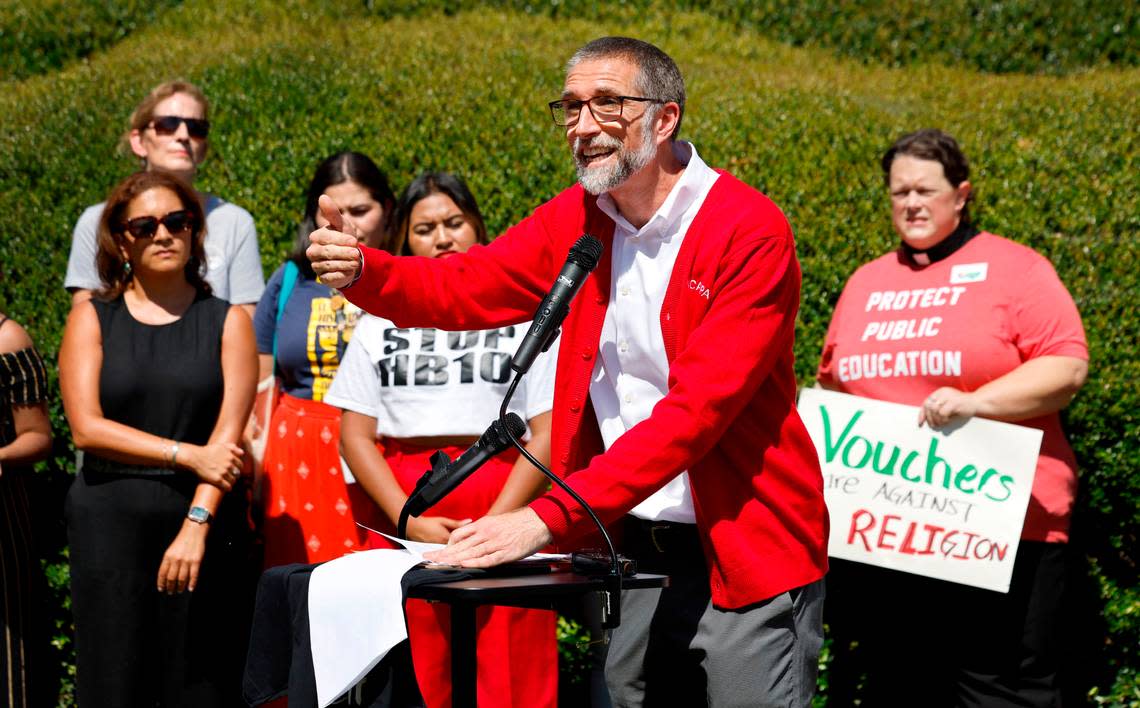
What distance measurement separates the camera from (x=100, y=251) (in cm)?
502

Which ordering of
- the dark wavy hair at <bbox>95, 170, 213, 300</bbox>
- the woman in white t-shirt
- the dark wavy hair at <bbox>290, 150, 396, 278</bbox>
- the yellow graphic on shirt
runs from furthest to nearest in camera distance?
the dark wavy hair at <bbox>290, 150, 396, 278</bbox> < the yellow graphic on shirt < the dark wavy hair at <bbox>95, 170, 213, 300</bbox> < the woman in white t-shirt

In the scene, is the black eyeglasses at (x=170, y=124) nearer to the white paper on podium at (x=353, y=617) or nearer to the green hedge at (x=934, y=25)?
the white paper on podium at (x=353, y=617)

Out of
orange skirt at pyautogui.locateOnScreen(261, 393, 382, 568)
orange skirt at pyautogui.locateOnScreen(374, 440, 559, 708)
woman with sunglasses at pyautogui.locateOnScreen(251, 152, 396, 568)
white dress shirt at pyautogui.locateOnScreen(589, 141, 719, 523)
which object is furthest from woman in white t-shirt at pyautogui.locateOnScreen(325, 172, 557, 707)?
white dress shirt at pyautogui.locateOnScreen(589, 141, 719, 523)

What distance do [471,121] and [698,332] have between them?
4553mm

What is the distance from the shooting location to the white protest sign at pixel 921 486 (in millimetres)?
4801

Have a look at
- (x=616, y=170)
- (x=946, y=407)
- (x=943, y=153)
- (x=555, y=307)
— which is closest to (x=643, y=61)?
(x=616, y=170)

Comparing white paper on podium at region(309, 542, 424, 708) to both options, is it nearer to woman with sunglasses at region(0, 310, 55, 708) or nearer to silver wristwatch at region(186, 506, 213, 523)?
silver wristwatch at region(186, 506, 213, 523)

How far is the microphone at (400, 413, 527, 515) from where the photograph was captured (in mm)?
2990

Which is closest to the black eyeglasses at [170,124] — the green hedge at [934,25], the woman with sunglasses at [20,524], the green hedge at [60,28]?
the woman with sunglasses at [20,524]

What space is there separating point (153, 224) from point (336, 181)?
3.08ft

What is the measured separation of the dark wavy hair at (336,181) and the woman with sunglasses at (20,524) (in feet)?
3.85

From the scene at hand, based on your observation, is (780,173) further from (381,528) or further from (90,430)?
(90,430)

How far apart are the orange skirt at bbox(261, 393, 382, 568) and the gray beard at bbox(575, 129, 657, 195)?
83.7 inches

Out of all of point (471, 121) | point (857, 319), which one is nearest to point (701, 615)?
point (857, 319)
